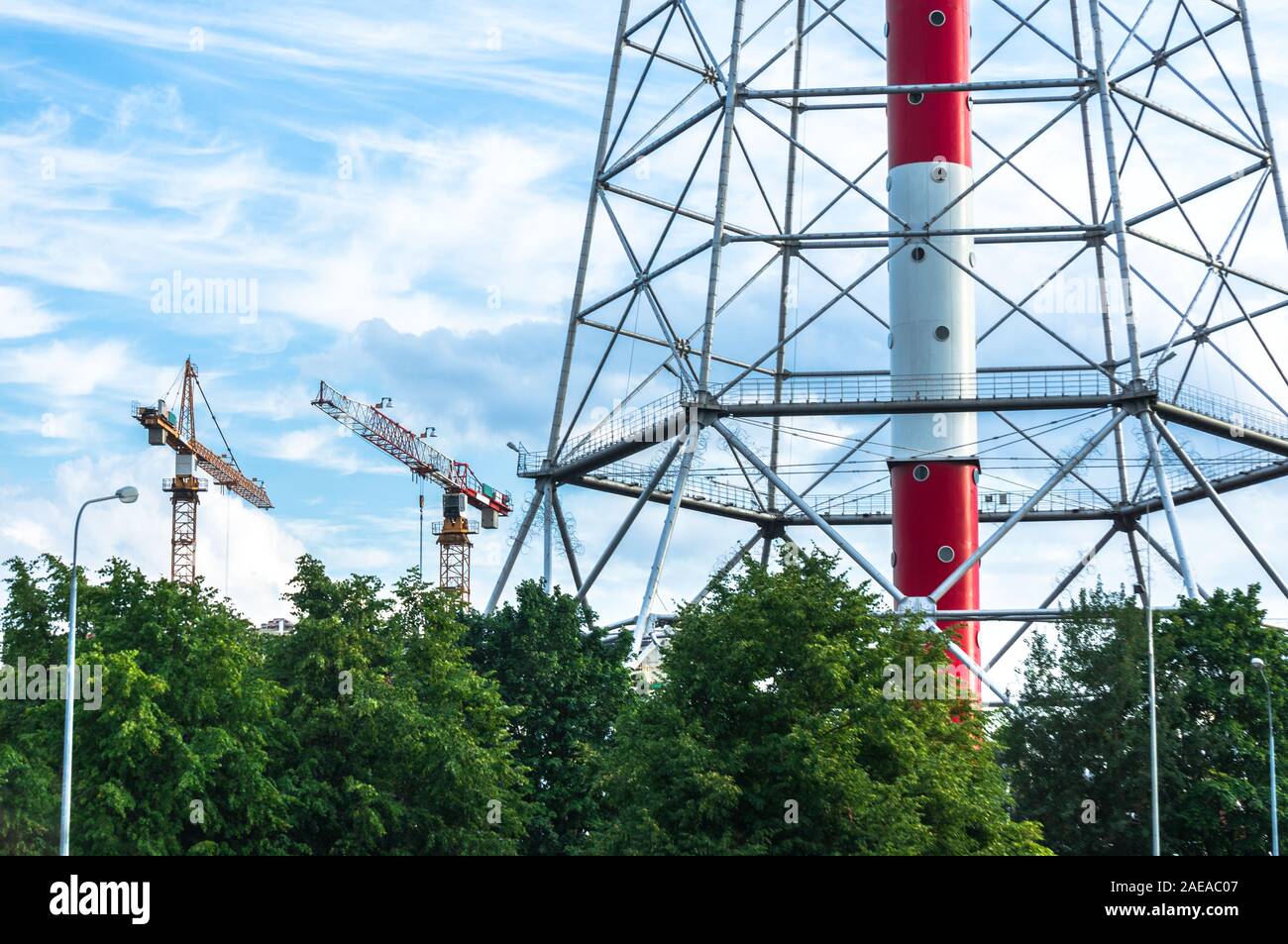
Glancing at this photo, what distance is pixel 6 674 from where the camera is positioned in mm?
42969

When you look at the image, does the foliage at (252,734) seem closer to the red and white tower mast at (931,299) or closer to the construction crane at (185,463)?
the red and white tower mast at (931,299)

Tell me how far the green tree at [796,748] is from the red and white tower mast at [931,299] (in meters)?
10.6

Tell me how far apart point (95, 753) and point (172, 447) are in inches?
4486

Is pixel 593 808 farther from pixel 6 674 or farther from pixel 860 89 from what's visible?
pixel 860 89

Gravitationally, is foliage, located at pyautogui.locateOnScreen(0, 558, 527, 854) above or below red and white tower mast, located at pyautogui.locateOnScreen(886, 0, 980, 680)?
below

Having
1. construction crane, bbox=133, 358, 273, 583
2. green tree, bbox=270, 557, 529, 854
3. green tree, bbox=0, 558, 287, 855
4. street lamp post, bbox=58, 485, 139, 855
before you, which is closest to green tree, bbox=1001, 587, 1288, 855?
green tree, bbox=270, 557, 529, 854

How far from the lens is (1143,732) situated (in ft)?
148

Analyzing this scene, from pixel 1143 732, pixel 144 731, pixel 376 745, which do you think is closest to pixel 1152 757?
pixel 1143 732

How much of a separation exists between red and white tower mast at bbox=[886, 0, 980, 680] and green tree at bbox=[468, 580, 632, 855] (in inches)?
379

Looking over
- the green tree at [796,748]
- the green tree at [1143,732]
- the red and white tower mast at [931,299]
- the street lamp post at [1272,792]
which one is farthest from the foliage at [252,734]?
the street lamp post at [1272,792]

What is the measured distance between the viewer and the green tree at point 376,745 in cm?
4284

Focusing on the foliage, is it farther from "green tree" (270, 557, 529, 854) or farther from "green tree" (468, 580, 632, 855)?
"green tree" (468, 580, 632, 855)

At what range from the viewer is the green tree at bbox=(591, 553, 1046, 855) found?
37312 millimetres

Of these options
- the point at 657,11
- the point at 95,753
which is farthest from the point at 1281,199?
the point at 95,753
